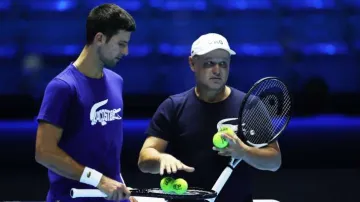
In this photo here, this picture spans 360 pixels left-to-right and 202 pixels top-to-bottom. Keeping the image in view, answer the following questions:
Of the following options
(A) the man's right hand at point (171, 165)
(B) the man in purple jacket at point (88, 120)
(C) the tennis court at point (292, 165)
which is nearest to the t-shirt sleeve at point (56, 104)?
(B) the man in purple jacket at point (88, 120)

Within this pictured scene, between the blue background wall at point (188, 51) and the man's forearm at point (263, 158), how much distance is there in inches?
164

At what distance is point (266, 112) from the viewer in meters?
2.87

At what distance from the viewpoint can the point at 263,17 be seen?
737cm

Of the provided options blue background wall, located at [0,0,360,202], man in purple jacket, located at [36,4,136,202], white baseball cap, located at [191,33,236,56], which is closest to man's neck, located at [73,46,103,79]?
man in purple jacket, located at [36,4,136,202]

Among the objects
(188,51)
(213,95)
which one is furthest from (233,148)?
(188,51)

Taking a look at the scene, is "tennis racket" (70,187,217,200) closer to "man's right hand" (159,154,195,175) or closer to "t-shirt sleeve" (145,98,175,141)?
"man's right hand" (159,154,195,175)

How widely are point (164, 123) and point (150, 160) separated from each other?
165 mm

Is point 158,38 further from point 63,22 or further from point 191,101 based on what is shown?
point 191,101

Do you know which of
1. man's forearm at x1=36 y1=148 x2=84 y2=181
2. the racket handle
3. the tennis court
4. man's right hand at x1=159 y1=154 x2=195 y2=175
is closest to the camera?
man's forearm at x1=36 y1=148 x2=84 y2=181

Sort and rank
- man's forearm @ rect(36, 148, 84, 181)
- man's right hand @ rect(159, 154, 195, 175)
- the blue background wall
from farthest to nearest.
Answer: the blue background wall < man's right hand @ rect(159, 154, 195, 175) < man's forearm @ rect(36, 148, 84, 181)

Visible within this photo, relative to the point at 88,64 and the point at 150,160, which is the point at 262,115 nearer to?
the point at 150,160

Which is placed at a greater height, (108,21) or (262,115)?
(108,21)

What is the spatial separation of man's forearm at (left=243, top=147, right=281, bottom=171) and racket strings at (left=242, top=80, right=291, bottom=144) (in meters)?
0.06

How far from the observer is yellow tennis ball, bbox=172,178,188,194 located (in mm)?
2613
